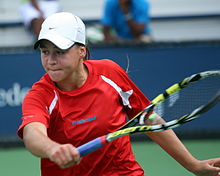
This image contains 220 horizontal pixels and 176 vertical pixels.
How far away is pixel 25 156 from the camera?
6793 mm

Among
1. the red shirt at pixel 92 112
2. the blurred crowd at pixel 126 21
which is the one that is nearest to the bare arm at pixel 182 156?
the red shirt at pixel 92 112

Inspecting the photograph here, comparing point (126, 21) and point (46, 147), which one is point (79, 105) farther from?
point (126, 21)

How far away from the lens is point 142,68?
7105mm

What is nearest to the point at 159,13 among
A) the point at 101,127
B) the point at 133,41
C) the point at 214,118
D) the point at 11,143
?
the point at 133,41

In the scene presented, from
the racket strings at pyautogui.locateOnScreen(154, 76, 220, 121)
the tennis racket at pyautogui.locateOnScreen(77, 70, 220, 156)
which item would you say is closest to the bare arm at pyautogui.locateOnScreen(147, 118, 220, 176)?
the tennis racket at pyautogui.locateOnScreen(77, 70, 220, 156)

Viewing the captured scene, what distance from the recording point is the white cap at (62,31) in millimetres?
3241

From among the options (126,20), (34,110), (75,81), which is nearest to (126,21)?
(126,20)

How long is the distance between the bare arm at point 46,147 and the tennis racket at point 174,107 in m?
0.17

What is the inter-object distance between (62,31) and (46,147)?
2.45 ft

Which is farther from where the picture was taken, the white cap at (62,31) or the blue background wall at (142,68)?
the blue background wall at (142,68)

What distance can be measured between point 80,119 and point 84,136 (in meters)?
0.10

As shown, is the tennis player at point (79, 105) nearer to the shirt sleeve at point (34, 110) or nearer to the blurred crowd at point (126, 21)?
the shirt sleeve at point (34, 110)

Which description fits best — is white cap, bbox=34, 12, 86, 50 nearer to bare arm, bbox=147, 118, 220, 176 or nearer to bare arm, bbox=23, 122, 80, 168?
bare arm, bbox=23, 122, 80, 168

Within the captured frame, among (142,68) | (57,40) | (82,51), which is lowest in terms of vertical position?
(142,68)
